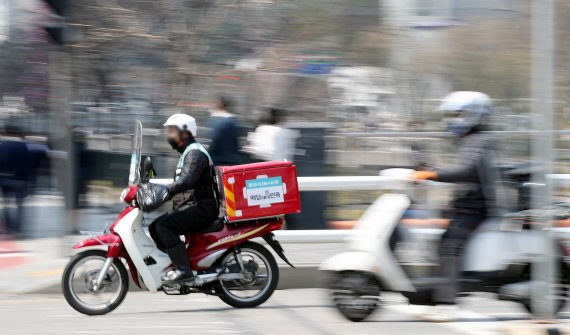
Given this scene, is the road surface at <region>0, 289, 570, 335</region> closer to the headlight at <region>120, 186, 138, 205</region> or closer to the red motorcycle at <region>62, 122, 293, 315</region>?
the red motorcycle at <region>62, 122, 293, 315</region>

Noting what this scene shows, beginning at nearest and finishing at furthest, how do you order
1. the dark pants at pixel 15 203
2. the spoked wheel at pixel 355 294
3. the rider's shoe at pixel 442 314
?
the spoked wheel at pixel 355 294
the rider's shoe at pixel 442 314
the dark pants at pixel 15 203

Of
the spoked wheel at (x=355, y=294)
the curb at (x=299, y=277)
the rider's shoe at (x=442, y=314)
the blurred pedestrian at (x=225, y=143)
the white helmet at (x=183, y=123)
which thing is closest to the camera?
the spoked wheel at (x=355, y=294)

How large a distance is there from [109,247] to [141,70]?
9117mm

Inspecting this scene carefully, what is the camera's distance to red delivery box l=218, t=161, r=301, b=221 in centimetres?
913

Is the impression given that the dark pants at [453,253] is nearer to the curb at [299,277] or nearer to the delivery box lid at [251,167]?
the delivery box lid at [251,167]

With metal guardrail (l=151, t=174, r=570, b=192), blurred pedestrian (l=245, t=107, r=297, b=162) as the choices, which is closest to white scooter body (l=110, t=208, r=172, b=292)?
metal guardrail (l=151, t=174, r=570, b=192)

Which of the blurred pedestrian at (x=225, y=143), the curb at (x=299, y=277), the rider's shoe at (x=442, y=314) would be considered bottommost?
the rider's shoe at (x=442, y=314)

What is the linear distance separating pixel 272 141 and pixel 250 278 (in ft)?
9.59

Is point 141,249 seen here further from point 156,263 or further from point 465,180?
point 465,180

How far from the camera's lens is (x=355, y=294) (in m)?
8.34

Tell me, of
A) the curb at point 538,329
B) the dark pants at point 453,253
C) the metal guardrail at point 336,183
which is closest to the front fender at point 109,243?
the metal guardrail at point 336,183

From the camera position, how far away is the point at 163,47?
60.5 ft

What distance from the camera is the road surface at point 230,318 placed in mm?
8352

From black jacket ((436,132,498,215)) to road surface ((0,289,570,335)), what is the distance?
903 mm
